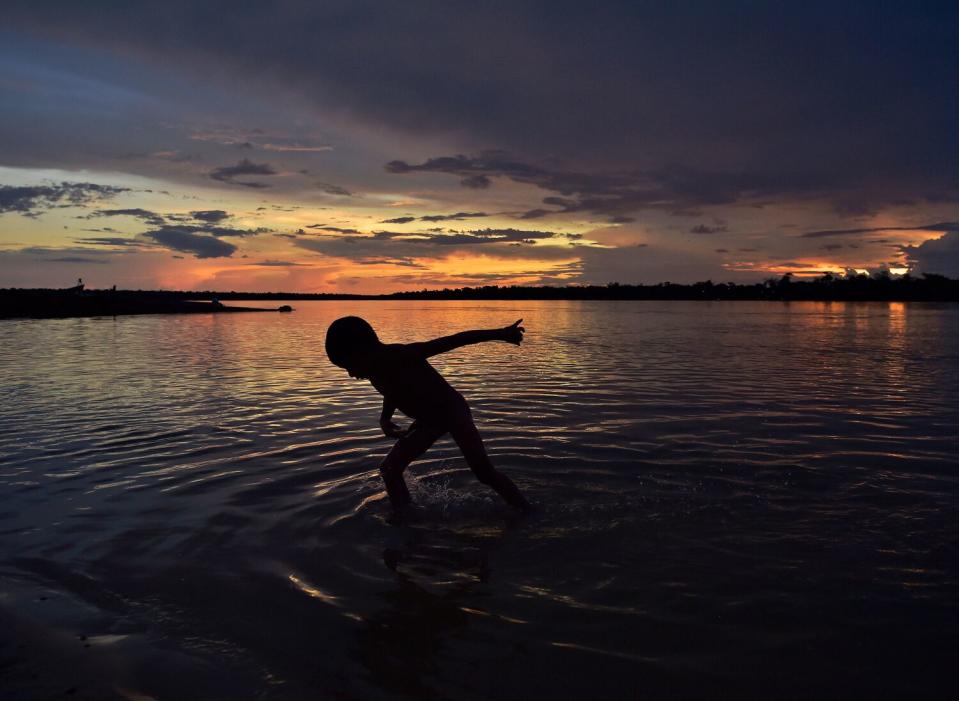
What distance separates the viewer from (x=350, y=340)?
5727 millimetres

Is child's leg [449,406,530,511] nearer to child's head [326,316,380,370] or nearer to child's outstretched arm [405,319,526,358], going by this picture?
child's outstretched arm [405,319,526,358]

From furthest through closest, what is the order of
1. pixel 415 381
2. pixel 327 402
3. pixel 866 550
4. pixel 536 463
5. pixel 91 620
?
1. pixel 327 402
2. pixel 536 463
3. pixel 415 381
4. pixel 866 550
5. pixel 91 620

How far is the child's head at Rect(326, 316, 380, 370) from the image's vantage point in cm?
570

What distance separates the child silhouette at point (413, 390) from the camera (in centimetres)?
572

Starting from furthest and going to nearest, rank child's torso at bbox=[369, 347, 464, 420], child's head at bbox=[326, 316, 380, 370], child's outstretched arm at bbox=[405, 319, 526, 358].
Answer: child's torso at bbox=[369, 347, 464, 420] → child's head at bbox=[326, 316, 380, 370] → child's outstretched arm at bbox=[405, 319, 526, 358]

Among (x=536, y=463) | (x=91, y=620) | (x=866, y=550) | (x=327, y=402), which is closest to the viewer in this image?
(x=91, y=620)

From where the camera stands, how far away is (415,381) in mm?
6152

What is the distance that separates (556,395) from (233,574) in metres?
10.8

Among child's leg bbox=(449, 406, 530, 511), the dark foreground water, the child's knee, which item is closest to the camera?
the dark foreground water

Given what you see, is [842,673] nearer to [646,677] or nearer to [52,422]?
[646,677]

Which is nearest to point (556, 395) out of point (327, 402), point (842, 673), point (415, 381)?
point (327, 402)

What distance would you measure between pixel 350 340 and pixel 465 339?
1.05 m

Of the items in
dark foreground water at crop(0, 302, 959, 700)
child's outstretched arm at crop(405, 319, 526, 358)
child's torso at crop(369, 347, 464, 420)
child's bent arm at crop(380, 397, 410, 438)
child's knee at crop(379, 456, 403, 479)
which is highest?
child's outstretched arm at crop(405, 319, 526, 358)

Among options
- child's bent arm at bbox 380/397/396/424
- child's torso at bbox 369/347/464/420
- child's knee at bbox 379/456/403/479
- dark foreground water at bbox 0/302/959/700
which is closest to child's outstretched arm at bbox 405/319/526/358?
child's torso at bbox 369/347/464/420
